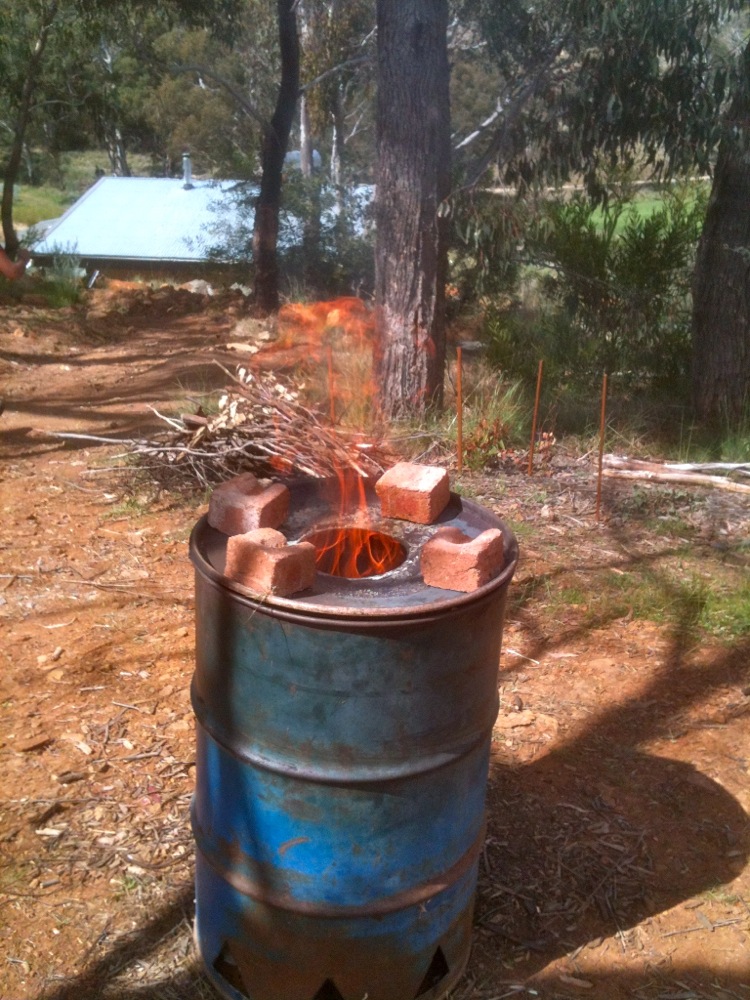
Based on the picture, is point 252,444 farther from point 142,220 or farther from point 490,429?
point 142,220

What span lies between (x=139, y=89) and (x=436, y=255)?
28535 mm

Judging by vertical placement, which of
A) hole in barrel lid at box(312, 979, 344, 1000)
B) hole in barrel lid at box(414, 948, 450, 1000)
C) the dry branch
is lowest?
hole in barrel lid at box(414, 948, 450, 1000)

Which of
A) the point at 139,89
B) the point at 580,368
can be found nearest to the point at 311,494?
the point at 580,368

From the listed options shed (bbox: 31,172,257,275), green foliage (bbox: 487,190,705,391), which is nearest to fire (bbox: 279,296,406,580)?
green foliage (bbox: 487,190,705,391)

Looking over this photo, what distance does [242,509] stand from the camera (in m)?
2.29

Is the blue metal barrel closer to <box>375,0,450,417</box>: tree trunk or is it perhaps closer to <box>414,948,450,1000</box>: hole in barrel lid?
<box>414,948,450,1000</box>: hole in barrel lid

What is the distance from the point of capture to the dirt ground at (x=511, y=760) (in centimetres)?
259

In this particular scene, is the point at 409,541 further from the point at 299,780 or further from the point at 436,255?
the point at 436,255

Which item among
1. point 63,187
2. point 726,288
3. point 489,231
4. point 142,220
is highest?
point 63,187

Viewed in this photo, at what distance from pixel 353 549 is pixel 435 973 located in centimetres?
111

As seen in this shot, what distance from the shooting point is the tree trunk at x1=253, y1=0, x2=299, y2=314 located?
1301 cm

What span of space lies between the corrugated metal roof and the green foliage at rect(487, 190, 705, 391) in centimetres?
1420

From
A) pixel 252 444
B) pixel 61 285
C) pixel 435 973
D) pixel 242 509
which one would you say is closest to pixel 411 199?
pixel 252 444

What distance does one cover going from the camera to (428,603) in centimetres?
195
